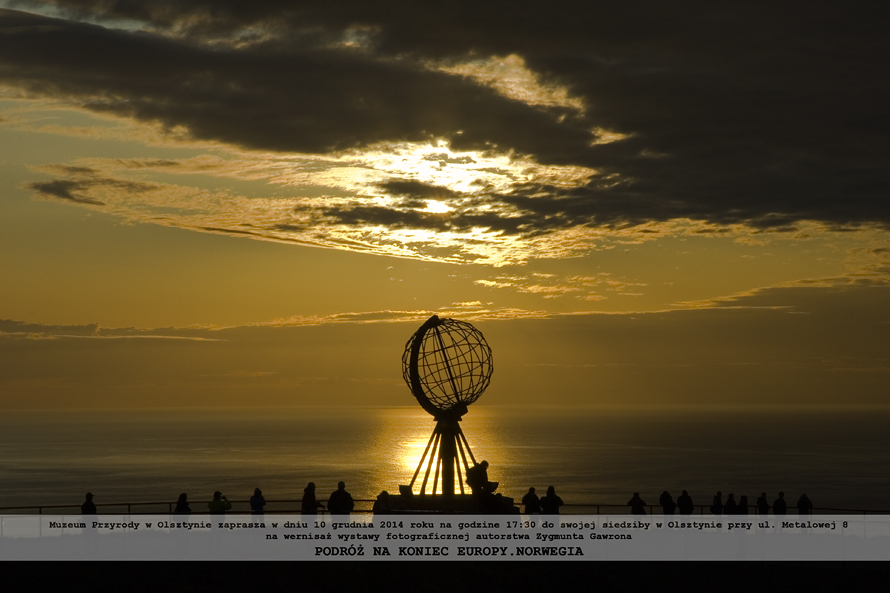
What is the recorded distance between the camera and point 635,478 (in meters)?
137

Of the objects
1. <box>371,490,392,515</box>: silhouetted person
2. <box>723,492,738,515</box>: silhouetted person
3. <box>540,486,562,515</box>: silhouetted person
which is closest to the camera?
<box>540,486,562,515</box>: silhouetted person

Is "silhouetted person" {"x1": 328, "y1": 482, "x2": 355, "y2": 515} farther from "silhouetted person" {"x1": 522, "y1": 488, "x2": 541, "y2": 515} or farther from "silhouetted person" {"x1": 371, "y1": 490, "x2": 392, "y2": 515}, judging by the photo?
"silhouetted person" {"x1": 522, "y1": 488, "x2": 541, "y2": 515}

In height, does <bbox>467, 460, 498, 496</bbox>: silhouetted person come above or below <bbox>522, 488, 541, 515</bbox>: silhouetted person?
above

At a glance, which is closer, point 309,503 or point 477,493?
point 309,503

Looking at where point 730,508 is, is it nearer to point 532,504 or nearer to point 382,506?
point 532,504

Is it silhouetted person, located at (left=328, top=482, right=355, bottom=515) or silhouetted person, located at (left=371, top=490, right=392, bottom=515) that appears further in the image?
silhouetted person, located at (left=371, top=490, right=392, bottom=515)

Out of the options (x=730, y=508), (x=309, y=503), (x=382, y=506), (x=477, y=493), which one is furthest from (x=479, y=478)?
(x=730, y=508)

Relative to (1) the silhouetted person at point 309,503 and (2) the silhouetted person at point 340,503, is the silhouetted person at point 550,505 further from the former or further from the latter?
(1) the silhouetted person at point 309,503

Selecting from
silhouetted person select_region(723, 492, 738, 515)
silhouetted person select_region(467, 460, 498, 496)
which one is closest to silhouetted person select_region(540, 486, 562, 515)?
silhouetted person select_region(467, 460, 498, 496)

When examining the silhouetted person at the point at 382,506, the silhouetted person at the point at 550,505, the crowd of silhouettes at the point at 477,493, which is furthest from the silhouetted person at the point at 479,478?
the silhouetted person at the point at 382,506

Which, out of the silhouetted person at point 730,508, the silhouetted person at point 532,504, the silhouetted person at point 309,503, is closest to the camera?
the silhouetted person at point 309,503
